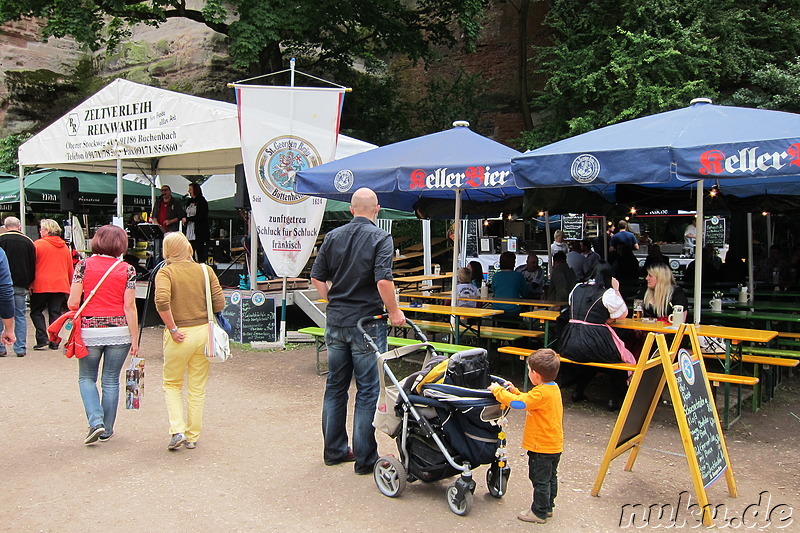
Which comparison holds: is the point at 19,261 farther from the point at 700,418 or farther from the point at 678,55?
the point at 678,55

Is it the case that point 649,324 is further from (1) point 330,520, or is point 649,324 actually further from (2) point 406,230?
(2) point 406,230

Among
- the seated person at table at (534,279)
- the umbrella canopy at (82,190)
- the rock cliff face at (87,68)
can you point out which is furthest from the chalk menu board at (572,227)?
the rock cliff face at (87,68)

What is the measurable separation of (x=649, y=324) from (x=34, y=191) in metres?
13.1

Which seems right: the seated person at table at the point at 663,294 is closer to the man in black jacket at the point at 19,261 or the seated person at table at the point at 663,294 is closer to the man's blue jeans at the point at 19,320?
the man in black jacket at the point at 19,261

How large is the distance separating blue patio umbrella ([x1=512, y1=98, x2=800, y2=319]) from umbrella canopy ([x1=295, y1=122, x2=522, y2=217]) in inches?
27.9

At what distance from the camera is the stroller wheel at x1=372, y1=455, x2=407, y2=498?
13.3ft

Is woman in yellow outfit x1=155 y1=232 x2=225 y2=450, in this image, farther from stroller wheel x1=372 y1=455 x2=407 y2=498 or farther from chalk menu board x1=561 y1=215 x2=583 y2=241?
chalk menu board x1=561 y1=215 x2=583 y2=241

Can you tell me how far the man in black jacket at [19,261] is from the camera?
853 centimetres

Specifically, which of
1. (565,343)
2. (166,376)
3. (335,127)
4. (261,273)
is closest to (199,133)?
(335,127)

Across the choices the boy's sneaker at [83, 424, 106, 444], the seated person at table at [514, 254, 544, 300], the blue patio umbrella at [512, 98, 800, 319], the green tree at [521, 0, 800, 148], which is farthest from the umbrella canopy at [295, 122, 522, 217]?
the green tree at [521, 0, 800, 148]

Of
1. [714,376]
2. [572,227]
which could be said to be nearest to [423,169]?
[714,376]

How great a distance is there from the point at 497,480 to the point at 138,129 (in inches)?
348

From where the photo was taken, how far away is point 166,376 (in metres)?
4.98

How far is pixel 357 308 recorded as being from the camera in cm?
443
